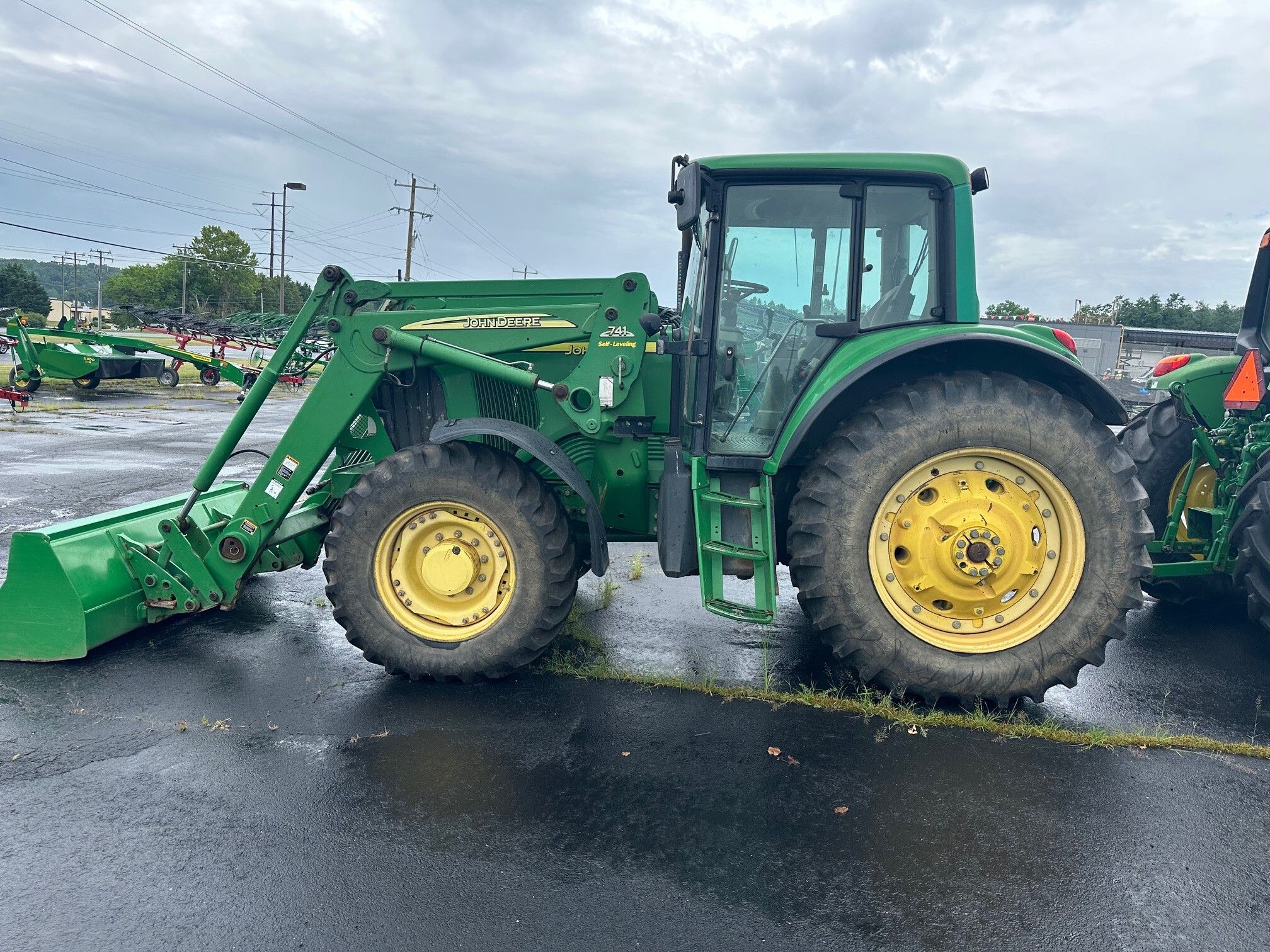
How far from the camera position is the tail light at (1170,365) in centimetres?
595

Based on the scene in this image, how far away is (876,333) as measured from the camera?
4004mm

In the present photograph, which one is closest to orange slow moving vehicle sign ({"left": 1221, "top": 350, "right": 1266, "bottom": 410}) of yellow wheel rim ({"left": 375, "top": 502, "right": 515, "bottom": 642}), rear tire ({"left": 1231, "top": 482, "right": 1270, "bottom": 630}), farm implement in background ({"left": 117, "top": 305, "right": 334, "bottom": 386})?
rear tire ({"left": 1231, "top": 482, "right": 1270, "bottom": 630})

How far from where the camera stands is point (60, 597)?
164 inches

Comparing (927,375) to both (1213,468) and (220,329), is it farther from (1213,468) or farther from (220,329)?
(220,329)

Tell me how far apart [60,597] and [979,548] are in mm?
4378

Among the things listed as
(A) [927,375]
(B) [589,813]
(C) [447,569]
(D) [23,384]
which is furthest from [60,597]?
(D) [23,384]

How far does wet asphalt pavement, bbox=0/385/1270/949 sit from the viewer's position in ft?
8.01

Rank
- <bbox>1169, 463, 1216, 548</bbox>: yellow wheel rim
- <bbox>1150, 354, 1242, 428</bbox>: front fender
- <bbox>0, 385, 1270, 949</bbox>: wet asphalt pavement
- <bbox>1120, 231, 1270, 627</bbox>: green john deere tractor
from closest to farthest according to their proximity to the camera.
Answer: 1. <bbox>0, 385, 1270, 949</bbox>: wet asphalt pavement
2. <bbox>1120, 231, 1270, 627</bbox>: green john deere tractor
3. <bbox>1150, 354, 1242, 428</bbox>: front fender
4. <bbox>1169, 463, 1216, 548</bbox>: yellow wheel rim

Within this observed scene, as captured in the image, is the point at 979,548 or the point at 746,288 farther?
the point at 746,288

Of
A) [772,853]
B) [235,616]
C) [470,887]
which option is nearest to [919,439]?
[772,853]

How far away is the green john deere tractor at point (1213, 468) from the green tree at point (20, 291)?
6590cm

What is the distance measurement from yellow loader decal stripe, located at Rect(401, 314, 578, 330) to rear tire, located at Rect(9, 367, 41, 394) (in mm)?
18259

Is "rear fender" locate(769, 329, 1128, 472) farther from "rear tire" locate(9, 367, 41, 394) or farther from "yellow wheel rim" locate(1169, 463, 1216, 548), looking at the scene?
"rear tire" locate(9, 367, 41, 394)

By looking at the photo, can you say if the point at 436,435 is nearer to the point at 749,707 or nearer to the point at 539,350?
the point at 539,350
